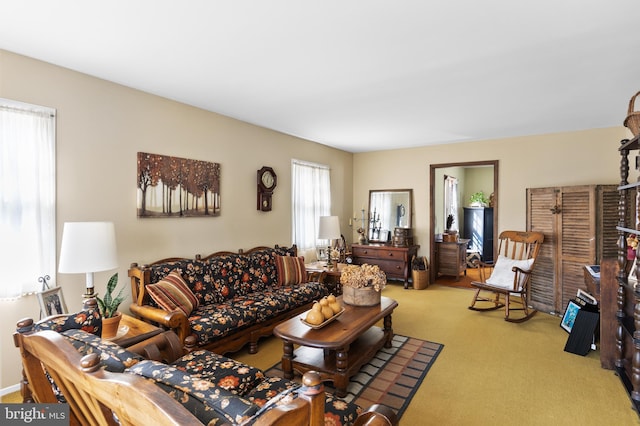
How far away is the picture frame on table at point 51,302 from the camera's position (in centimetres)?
219

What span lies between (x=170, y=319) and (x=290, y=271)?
1794mm

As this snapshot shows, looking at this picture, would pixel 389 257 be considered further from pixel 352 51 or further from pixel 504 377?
pixel 352 51

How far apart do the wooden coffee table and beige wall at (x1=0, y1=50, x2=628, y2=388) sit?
5.58ft

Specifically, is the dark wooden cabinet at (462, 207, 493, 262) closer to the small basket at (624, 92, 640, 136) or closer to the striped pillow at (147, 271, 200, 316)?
the small basket at (624, 92, 640, 136)

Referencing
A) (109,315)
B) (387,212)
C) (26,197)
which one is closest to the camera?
(109,315)

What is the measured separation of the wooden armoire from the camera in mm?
3992

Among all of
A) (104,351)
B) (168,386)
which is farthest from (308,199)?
(168,386)

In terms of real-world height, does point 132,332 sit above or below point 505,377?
above

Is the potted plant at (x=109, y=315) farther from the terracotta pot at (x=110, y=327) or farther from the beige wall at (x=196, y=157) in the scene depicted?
the beige wall at (x=196, y=157)

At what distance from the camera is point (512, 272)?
4332 mm

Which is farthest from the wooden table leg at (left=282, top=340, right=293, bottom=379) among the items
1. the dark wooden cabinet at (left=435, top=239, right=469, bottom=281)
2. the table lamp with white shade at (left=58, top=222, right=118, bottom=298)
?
the dark wooden cabinet at (left=435, top=239, right=469, bottom=281)

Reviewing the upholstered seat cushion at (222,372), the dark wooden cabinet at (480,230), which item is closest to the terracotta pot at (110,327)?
the upholstered seat cushion at (222,372)

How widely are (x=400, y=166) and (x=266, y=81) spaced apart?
3.84m

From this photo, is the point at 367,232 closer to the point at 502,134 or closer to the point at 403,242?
the point at 403,242
